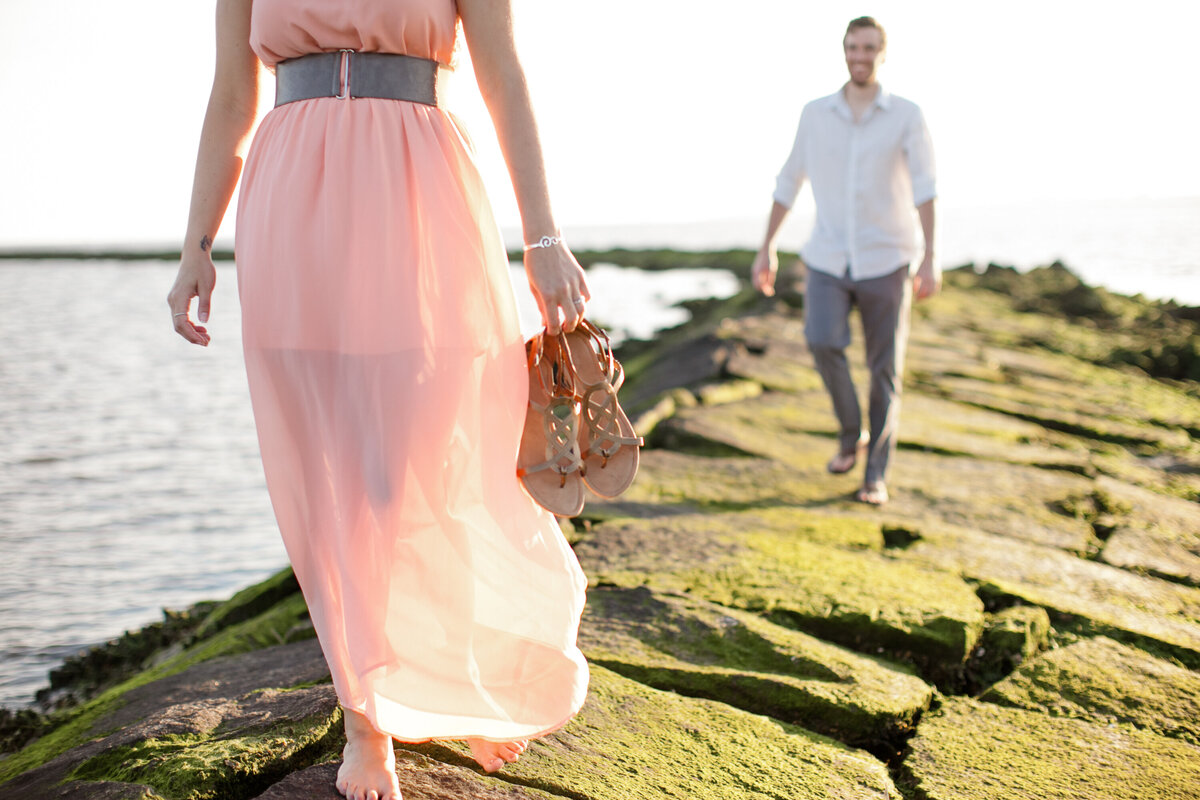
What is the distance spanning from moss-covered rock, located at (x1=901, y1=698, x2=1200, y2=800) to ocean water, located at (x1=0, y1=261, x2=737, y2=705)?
9.51 ft

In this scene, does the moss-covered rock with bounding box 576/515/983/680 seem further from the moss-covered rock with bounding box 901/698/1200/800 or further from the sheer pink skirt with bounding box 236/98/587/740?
the sheer pink skirt with bounding box 236/98/587/740

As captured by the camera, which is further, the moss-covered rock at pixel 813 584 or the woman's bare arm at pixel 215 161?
the moss-covered rock at pixel 813 584

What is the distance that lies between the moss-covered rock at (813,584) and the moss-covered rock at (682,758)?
1.74ft

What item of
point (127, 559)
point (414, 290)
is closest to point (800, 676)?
point (414, 290)

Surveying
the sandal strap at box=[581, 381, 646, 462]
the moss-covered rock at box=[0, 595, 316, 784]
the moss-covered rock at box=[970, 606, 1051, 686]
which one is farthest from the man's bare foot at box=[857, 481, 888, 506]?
the sandal strap at box=[581, 381, 646, 462]

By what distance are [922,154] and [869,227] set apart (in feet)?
1.17

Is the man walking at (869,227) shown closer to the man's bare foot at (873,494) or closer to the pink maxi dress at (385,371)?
the man's bare foot at (873,494)

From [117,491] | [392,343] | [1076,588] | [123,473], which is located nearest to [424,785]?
[392,343]

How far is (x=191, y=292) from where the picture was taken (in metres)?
1.68

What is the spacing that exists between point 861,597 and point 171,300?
1.83 meters

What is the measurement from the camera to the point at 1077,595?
2.81m

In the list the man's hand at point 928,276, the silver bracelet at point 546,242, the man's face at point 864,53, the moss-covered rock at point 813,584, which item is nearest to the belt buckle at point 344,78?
the silver bracelet at point 546,242

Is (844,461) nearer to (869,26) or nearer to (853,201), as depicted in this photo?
(853,201)

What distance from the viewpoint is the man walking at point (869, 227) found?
13.0 feet
